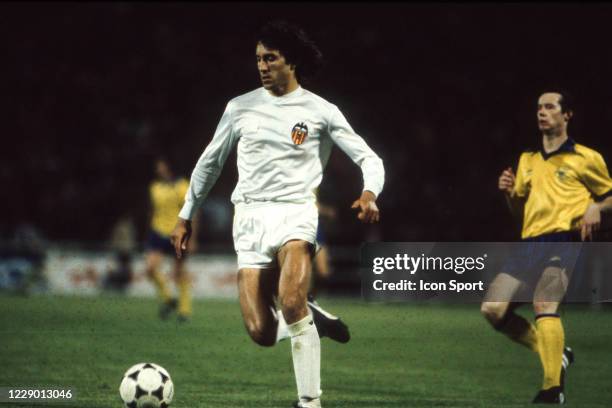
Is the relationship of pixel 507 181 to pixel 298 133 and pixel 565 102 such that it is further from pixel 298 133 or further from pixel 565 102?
pixel 298 133

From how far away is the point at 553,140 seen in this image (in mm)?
8578

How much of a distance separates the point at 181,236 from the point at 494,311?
2490 mm

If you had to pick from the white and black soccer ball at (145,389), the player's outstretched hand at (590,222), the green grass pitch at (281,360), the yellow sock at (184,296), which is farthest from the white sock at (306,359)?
the yellow sock at (184,296)

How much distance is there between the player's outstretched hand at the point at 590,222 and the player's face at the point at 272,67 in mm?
2386

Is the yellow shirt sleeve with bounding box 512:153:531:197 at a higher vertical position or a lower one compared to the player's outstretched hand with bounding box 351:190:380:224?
higher

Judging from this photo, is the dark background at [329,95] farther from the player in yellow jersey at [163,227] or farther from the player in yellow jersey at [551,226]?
the player in yellow jersey at [551,226]

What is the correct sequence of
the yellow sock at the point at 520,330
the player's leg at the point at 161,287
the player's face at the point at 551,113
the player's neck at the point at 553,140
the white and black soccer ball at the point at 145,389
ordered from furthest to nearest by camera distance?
the player's leg at the point at 161,287, the yellow sock at the point at 520,330, the player's neck at the point at 553,140, the player's face at the point at 551,113, the white and black soccer ball at the point at 145,389

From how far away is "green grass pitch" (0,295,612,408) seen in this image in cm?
843

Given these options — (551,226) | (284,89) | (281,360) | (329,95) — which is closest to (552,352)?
(551,226)

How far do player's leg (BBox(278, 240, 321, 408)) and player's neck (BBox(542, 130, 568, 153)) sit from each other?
8.40ft

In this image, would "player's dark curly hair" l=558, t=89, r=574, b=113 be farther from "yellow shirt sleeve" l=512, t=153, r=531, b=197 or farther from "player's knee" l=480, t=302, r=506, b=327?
"player's knee" l=480, t=302, r=506, b=327

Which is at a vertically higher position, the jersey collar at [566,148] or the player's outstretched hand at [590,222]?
the jersey collar at [566,148]

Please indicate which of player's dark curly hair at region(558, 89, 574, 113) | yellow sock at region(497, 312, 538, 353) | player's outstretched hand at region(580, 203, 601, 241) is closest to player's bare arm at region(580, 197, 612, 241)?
player's outstretched hand at region(580, 203, 601, 241)

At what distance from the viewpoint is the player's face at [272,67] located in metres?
7.10
